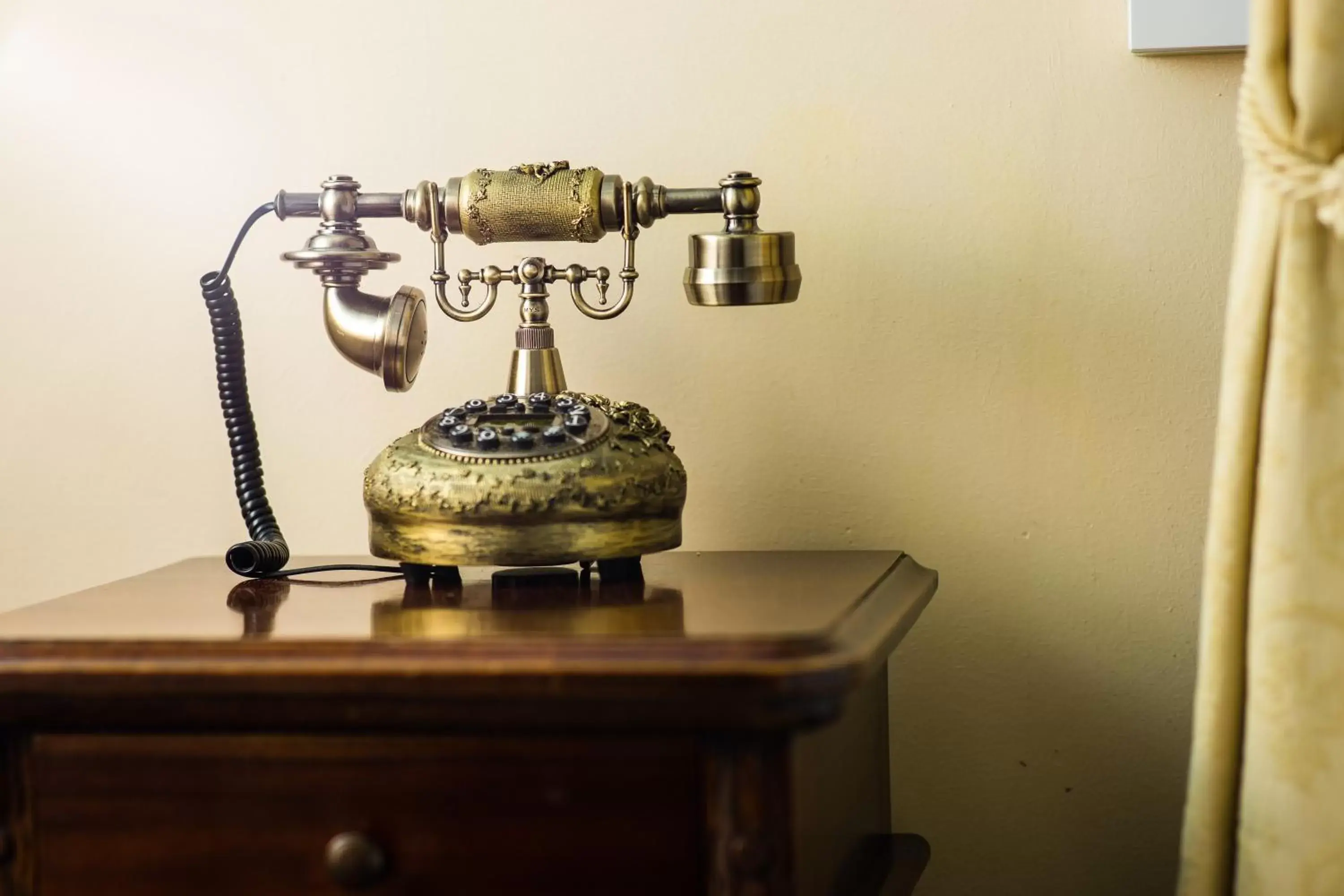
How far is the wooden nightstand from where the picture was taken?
78 centimetres

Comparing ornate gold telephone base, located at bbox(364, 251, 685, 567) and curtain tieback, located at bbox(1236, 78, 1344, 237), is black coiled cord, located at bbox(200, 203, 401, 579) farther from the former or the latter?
curtain tieback, located at bbox(1236, 78, 1344, 237)

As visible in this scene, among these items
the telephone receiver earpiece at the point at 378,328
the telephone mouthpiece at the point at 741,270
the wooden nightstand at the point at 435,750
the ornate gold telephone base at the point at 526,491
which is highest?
the telephone mouthpiece at the point at 741,270

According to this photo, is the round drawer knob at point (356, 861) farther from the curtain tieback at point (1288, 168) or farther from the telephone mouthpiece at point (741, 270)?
the curtain tieback at point (1288, 168)

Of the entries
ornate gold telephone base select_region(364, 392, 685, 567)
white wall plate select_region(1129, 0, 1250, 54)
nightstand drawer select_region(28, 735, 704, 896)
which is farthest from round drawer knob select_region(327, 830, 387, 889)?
white wall plate select_region(1129, 0, 1250, 54)

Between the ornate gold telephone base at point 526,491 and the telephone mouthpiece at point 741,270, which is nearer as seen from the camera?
the ornate gold telephone base at point 526,491

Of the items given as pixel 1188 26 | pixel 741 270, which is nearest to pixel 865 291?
pixel 741 270

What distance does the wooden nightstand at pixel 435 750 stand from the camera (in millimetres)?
776

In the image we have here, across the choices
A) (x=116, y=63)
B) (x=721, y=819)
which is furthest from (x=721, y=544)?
(x=116, y=63)

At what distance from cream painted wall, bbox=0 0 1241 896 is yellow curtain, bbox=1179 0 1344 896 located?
11.4 inches

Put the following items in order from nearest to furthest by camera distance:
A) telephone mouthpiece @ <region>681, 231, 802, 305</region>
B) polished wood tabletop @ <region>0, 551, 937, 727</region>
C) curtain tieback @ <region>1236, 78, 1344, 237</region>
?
1. polished wood tabletop @ <region>0, 551, 937, 727</region>
2. curtain tieback @ <region>1236, 78, 1344, 237</region>
3. telephone mouthpiece @ <region>681, 231, 802, 305</region>

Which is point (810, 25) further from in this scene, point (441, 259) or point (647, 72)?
point (441, 259)

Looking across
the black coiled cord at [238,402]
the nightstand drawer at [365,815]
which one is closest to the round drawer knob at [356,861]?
the nightstand drawer at [365,815]

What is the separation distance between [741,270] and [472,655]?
0.39 metres

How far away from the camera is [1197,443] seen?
3.96ft
